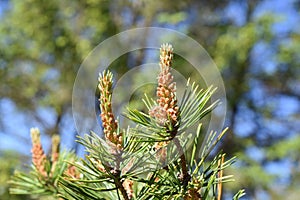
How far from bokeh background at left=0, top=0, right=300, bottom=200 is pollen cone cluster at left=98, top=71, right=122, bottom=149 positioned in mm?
4627

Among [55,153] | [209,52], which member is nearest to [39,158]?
[55,153]

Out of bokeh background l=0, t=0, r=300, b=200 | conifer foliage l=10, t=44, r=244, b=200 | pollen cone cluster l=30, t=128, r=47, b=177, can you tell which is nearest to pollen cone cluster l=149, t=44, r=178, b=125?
conifer foliage l=10, t=44, r=244, b=200

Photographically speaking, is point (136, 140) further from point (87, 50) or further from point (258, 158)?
point (258, 158)

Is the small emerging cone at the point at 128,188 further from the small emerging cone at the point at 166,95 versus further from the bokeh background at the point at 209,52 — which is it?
the bokeh background at the point at 209,52

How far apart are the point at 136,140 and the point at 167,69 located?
55 millimetres

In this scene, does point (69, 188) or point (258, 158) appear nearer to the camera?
point (69, 188)

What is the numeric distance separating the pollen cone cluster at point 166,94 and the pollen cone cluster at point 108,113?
3 centimetres

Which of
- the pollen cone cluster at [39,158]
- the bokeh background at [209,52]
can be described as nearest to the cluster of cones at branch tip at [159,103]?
the pollen cone cluster at [39,158]

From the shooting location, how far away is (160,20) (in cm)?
516

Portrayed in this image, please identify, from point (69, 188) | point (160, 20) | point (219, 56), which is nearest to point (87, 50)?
point (160, 20)

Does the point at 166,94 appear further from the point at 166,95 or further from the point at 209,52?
the point at 209,52

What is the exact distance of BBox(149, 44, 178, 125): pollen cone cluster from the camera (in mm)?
311

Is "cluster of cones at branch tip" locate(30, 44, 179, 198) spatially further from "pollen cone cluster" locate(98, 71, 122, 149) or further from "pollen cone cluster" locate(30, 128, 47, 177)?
"pollen cone cluster" locate(30, 128, 47, 177)

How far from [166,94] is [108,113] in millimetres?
43
